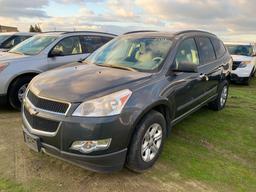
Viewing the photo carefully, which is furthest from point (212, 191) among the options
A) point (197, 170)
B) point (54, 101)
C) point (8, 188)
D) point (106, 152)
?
point (8, 188)

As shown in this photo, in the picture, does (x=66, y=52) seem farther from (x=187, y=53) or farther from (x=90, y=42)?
(x=187, y=53)

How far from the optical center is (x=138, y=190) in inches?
133

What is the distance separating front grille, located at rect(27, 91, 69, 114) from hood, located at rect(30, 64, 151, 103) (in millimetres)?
60

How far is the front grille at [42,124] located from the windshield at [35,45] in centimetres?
327

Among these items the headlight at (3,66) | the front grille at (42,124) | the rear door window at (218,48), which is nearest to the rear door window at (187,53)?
the rear door window at (218,48)

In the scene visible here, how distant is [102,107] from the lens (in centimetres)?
319

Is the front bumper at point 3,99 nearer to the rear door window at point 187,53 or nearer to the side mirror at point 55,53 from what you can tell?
the side mirror at point 55,53

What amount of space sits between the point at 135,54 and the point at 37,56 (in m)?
2.71

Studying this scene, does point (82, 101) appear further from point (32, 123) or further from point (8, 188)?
point (8, 188)

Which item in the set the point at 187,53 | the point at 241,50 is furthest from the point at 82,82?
the point at 241,50

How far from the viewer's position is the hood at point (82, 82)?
3.31 meters

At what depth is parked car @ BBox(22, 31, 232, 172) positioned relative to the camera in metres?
3.17

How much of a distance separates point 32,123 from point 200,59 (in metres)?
3.18

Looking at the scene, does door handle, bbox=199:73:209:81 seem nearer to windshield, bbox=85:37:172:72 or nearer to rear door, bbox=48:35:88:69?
windshield, bbox=85:37:172:72
